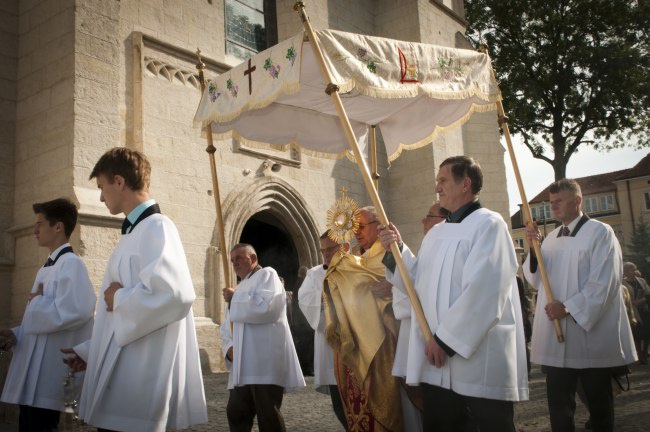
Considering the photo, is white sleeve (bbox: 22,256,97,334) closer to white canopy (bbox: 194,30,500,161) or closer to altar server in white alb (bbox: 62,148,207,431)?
altar server in white alb (bbox: 62,148,207,431)

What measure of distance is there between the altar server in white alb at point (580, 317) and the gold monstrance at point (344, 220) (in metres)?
1.31

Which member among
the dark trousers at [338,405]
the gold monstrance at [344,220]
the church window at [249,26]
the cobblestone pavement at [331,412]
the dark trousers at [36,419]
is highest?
the church window at [249,26]

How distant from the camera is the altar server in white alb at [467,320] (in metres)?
3.03

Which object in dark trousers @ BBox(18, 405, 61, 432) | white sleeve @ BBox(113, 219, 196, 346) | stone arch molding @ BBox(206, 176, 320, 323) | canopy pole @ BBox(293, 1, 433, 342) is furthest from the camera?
stone arch molding @ BBox(206, 176, 320, 323)

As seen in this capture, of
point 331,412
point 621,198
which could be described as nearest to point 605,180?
point 621,198

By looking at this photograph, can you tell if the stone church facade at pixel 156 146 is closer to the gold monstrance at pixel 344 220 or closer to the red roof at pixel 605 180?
the gold monstrance at pixel 344 220

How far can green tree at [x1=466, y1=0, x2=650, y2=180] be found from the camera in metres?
19.4

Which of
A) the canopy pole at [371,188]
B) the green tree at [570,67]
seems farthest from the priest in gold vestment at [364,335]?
the green tree at [570,67]

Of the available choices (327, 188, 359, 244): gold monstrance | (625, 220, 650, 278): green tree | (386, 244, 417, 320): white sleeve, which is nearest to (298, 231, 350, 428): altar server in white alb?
(327, 188, 359, 244): gold monstrance

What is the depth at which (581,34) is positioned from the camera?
1994 centimetres

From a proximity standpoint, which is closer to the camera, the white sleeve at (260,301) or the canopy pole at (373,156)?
the white sleeve at (260,301)

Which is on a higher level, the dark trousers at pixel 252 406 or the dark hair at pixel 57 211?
the dark hair at pixel 57 211

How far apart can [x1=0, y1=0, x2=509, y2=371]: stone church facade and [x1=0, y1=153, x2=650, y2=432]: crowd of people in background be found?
10.7 feet

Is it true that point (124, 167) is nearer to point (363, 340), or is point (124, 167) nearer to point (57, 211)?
point (57, 211)
